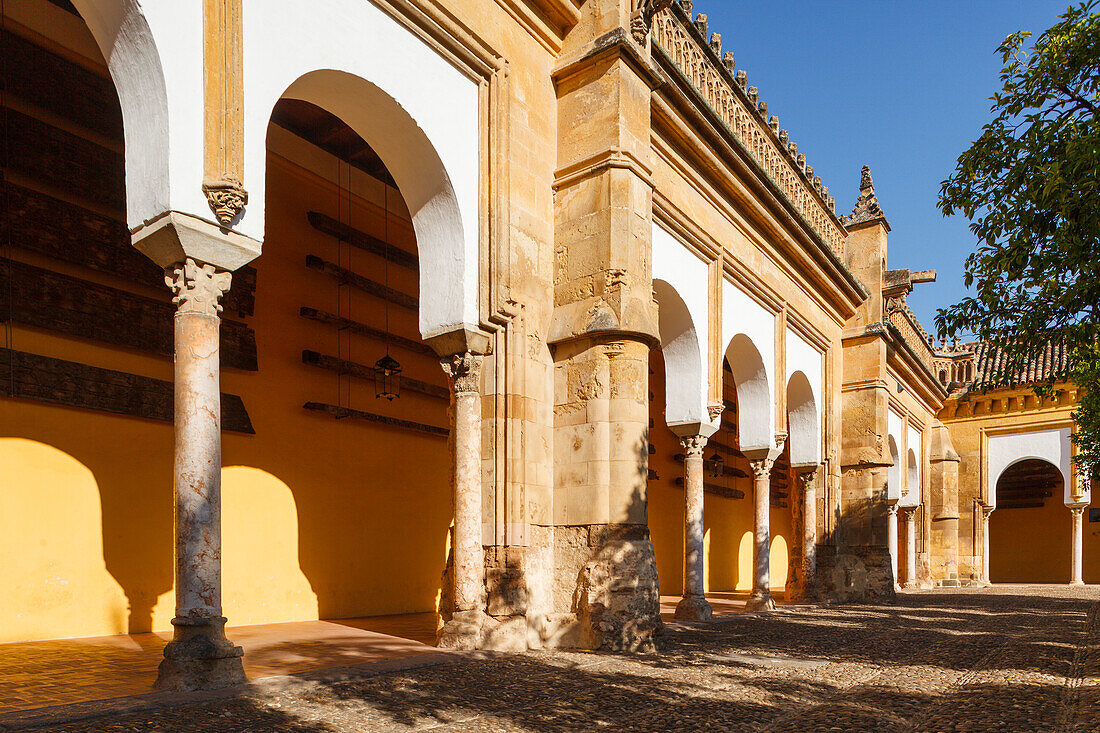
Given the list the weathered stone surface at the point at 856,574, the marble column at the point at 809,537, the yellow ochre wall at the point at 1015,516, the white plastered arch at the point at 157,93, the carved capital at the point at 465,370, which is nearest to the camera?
the white plastered arch at the point at 157,93

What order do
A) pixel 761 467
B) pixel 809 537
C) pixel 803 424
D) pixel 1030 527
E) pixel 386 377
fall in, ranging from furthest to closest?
pixel 1030 527, pixel 803 424, pixel 809 537, pixel 761 467, pixel 386 377

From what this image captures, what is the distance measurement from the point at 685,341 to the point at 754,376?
284cm

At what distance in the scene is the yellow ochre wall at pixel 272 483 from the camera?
7570 millimetres

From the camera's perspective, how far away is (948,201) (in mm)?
8070

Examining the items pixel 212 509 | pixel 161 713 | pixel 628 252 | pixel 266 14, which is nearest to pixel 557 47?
pixel 628 252

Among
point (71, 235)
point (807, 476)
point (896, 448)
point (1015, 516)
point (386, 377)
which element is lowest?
point (1015, 516)

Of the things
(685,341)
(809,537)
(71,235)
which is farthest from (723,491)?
(71,235)

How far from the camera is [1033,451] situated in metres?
27.9

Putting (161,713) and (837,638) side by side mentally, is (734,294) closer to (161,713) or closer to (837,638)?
(837,638)

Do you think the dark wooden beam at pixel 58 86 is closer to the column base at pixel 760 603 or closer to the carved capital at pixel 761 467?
the carved capital at pixel 761 467

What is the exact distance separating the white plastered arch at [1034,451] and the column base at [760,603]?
60.5 ft

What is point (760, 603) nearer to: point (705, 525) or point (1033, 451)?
point (705, 525)

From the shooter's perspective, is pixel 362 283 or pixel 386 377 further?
pixel 362 283

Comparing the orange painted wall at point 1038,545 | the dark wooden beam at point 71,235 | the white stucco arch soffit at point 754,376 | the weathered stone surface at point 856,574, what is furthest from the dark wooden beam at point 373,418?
the orange painted wall at point 1038,545
